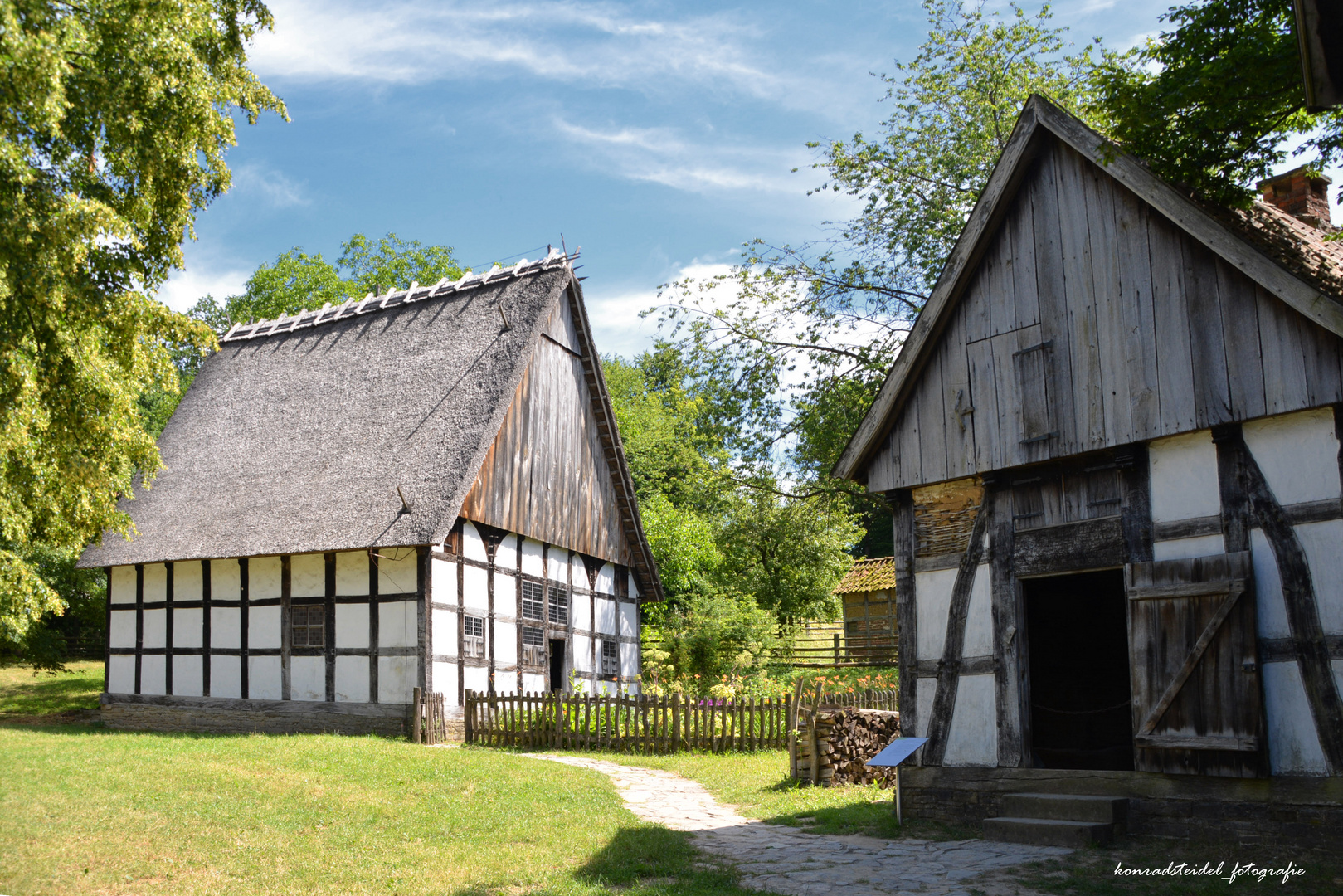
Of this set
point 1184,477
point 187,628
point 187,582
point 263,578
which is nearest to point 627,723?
point 263,578

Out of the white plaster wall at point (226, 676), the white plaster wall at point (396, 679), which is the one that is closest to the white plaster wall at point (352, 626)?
the white plaster wall at point (396, 679)

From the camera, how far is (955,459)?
1078 centimetres

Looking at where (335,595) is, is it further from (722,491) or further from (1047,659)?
(1047,659)

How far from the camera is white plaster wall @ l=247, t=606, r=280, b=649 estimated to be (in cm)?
1969

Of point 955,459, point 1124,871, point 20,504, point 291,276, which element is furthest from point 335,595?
point 291,276

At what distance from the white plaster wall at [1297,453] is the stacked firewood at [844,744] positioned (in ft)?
19.1

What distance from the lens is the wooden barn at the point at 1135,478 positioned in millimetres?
8203

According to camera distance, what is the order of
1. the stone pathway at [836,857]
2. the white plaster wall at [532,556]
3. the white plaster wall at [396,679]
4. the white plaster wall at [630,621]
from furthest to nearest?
1. the white plaster wall at [630,621]
2. the white plaster wall at [532,556]
3. the white plaster wall at [396,679]
4. the stone pathway at [836,857]

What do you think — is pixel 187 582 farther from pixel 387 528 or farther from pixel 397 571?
pixel 387 528

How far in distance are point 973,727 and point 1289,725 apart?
2.99 meters

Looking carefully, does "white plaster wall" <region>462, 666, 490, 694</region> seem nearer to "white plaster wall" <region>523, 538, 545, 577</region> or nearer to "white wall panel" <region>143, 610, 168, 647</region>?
"white plaster wall" <region>523, 538, 545, 577</region>

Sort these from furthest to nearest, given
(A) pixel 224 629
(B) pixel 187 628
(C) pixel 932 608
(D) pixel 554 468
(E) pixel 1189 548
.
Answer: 1. (D) pixel 554 468
2. (B) pixel 187 628
3. (A) pixel 224 629
4. (C) pixel 932 608
5. (E) pixel 1189 548

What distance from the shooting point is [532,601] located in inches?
837

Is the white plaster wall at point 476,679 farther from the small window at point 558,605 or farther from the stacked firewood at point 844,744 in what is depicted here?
the stacked firewood at point 844,744
